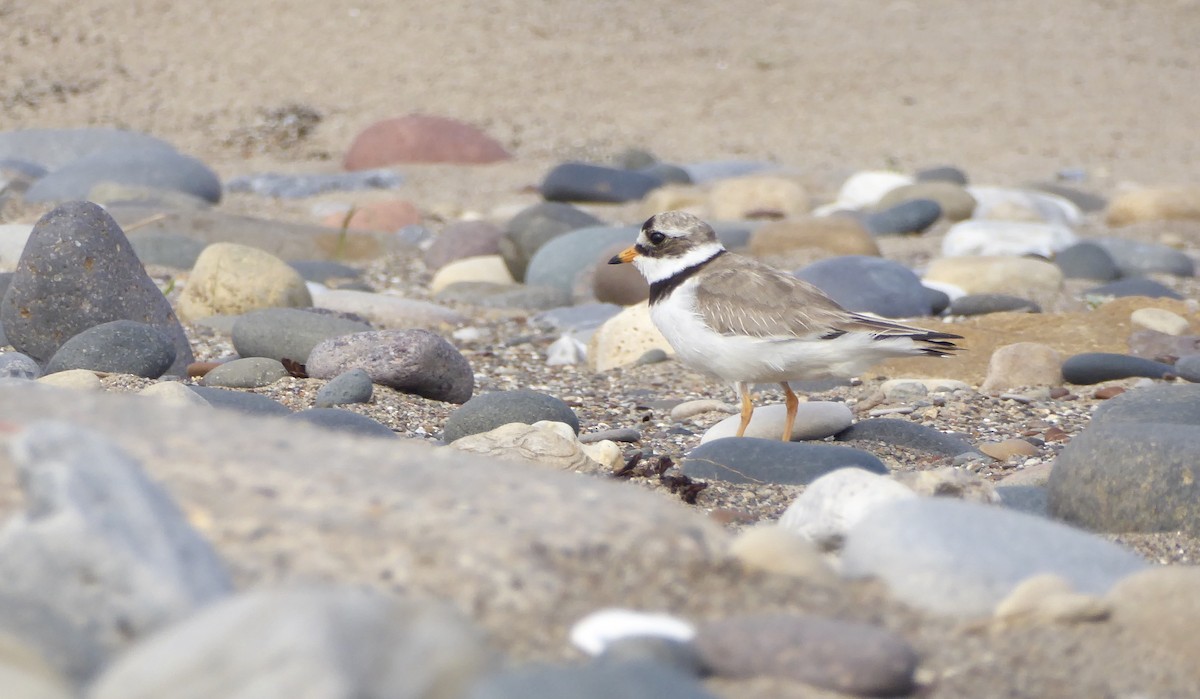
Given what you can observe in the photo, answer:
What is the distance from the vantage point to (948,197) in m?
11.8

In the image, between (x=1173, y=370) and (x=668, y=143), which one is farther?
(x=668, y=143)

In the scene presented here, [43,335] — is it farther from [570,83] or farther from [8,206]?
[570,83]

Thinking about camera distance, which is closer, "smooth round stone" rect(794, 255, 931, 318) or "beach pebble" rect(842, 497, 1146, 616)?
"beach pebble" rect(842, 497, 1146, 616)

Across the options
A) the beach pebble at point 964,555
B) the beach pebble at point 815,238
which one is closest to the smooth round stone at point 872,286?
the beach pebble at point 815,238

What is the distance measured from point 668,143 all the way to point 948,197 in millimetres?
5288

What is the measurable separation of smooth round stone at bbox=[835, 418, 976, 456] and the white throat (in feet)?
2.84

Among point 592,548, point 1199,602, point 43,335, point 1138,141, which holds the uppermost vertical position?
point 592,548

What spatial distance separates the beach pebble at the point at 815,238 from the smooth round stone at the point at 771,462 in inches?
214

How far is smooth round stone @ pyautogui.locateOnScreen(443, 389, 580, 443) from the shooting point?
469 centimetres

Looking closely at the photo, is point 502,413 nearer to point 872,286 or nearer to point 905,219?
point 872,286

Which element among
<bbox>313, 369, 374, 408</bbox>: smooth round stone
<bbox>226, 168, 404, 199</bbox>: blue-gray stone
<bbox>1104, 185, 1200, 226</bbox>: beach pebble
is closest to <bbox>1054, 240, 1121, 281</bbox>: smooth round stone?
<bbox>1104, 185, 1200, 226</bbox>: beach pebble

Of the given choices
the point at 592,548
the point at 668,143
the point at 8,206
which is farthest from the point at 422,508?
the point at 668,143

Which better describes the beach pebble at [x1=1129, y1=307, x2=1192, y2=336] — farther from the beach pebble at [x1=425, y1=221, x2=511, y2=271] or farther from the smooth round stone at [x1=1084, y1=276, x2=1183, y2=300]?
the beach pebble at [x1=425, y1=221, x2=511, y2=271]

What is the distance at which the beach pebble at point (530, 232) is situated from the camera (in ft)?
Answer: 30.5
